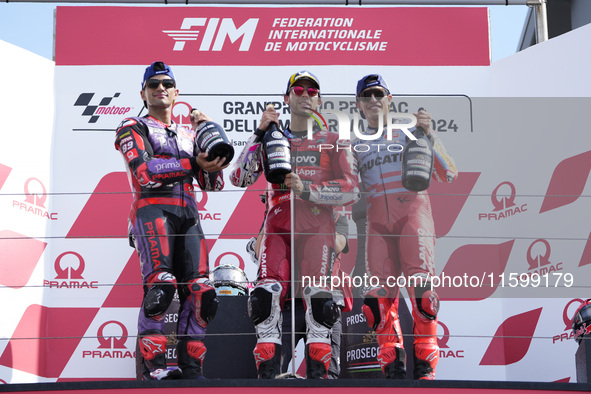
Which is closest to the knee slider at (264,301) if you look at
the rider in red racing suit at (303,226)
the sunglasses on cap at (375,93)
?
the rider in red racing suit at (303,226)

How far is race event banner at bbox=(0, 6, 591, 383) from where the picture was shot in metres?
4.41

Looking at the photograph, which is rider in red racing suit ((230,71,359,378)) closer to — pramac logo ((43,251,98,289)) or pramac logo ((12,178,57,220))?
pramac logo ((43,251,98,289))

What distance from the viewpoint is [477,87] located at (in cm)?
591

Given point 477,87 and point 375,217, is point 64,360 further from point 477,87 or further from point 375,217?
point 477,87

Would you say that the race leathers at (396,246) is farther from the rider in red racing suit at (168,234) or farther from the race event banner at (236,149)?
the rider in red racing suit at (168,234)

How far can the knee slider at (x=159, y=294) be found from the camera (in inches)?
138

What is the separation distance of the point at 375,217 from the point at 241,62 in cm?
243

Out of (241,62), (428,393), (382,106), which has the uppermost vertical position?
(241,62)

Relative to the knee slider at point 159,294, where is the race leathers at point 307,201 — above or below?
above

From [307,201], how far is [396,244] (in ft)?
1.35

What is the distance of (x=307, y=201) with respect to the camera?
365 cm

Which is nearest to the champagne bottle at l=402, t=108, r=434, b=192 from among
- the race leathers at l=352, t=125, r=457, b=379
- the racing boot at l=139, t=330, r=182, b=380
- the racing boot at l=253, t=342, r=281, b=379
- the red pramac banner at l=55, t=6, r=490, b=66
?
the race leathers at l=352, t=125, r=457, b=379

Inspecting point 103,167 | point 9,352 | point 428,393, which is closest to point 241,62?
point 103,167

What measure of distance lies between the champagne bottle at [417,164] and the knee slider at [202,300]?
35.9 inches
